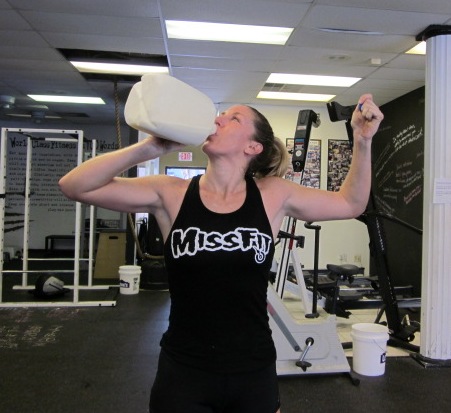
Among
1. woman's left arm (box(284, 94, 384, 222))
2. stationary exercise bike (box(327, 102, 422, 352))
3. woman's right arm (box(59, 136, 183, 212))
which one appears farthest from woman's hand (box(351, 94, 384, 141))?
stationary exercise bike (box(327, 102, 422, 352))

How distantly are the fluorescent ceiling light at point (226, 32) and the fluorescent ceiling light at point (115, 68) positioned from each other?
1190mm

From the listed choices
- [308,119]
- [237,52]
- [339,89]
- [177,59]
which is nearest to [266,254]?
[308,119]

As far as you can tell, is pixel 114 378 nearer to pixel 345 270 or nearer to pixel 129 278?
pixel 345 270

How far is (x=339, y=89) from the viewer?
5.33 meters

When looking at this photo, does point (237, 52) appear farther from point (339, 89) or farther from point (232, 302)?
point (232, 302)

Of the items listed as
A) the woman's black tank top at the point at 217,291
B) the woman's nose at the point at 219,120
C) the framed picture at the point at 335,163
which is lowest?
the woman's black tank top at the point at 217,291

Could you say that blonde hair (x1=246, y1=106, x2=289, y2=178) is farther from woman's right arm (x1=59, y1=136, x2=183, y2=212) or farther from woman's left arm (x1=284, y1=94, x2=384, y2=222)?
woman's right arm (x1=59, y1=136, x2=183, y2=212)

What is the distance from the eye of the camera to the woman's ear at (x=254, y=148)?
1.24 meters

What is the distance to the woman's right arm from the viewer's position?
1056 millimetres

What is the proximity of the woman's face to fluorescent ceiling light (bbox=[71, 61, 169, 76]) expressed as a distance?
12.6 feet

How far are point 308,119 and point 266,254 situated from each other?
7.40ft

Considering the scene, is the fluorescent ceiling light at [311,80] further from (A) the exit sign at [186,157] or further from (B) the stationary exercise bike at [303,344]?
(B) the stationary exercise bike at [303,344]

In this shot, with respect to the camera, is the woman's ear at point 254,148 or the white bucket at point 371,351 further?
the white bucket at point 371,351

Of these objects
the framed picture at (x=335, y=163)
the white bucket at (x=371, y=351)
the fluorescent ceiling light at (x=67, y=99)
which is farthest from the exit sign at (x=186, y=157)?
the white bucket at (x=371, y=351)
